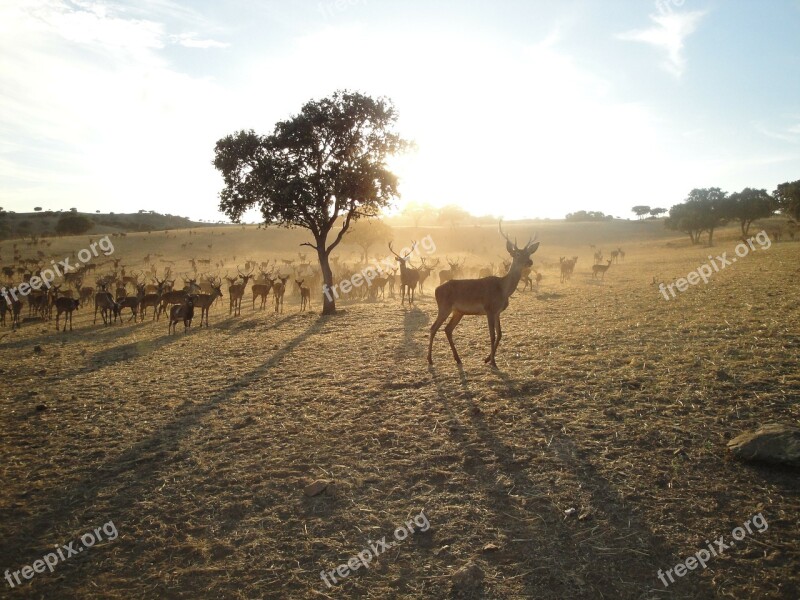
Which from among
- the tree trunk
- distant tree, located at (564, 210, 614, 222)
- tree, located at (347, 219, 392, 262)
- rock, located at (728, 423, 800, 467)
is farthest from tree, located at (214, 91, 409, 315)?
distant tree, located at (564, 210, 614, 222)

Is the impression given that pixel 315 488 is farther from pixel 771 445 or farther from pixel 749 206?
pixel 749 206

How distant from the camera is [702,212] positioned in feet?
209

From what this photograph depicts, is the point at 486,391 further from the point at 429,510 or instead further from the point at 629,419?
the point at 429,510

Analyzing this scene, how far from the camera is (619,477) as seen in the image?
5875mm

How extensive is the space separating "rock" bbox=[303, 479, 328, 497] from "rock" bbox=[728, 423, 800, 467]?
17.4 feet

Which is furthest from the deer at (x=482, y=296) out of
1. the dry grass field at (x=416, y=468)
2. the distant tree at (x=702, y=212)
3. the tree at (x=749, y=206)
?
the tree at (x=749, y=206)

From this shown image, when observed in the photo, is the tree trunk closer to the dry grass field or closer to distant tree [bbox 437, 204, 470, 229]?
the dry grass field

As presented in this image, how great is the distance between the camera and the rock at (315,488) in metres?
6.01

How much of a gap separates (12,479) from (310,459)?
4196 mm

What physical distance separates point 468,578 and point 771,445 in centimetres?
419

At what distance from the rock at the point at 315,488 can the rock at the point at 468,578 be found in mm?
2187

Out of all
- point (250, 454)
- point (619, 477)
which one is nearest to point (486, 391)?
point (619, 477)

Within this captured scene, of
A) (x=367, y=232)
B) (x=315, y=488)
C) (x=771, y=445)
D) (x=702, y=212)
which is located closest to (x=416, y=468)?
(x=315, y=488)

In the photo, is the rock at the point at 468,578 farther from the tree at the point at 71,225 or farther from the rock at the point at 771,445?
the tree at the point at 71,225
